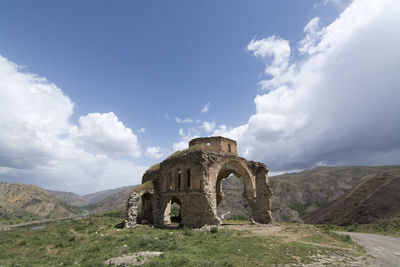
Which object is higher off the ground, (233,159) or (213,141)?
(213,141)

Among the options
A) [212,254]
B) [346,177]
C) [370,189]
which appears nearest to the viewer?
[212,254]

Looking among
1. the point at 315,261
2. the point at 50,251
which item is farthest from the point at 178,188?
the point at 315,261

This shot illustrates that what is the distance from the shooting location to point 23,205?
269ft

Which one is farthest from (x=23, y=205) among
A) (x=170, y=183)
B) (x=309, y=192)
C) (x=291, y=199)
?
(x=309, y=192)

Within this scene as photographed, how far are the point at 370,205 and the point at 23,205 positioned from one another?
10909cm

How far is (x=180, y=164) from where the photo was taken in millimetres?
19719

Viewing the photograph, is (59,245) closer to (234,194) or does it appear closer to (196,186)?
(196,186)

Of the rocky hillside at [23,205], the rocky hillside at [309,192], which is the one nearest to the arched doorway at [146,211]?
the rocky hillside at [309,192]

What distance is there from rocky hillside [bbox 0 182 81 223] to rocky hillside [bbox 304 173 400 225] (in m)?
88.9

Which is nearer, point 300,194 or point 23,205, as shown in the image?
point 23,205

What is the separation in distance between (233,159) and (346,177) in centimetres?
9746

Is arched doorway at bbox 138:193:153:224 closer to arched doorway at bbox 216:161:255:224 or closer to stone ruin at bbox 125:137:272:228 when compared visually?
stone ruin at bbox 125:137:272:228

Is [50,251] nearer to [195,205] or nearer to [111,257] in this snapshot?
[111,257]

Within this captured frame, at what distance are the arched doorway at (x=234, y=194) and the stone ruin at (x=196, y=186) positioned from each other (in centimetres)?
10
